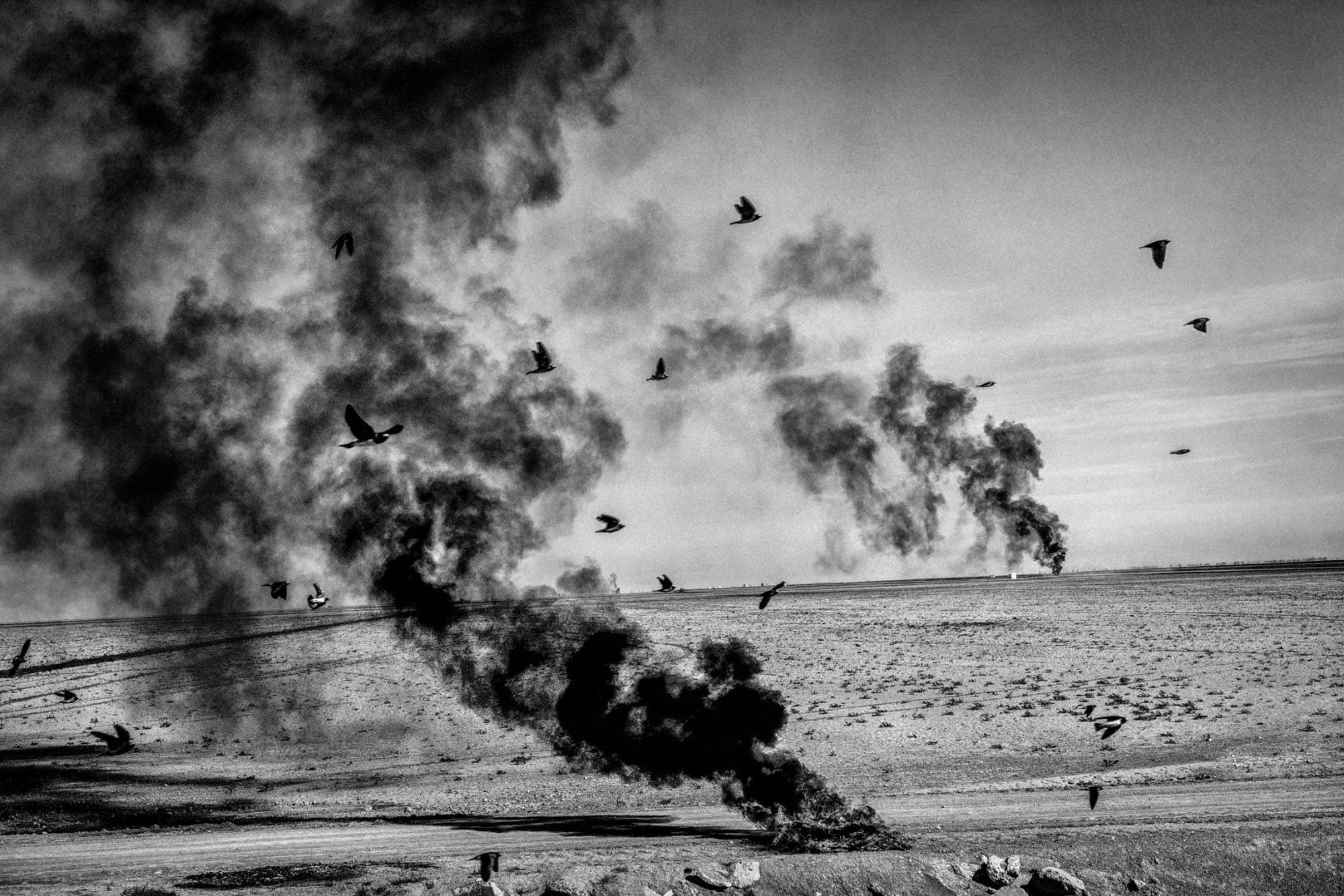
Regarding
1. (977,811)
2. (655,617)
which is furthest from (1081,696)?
(655,617)

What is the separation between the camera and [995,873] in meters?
24.5

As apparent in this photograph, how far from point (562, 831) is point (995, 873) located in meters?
13.4

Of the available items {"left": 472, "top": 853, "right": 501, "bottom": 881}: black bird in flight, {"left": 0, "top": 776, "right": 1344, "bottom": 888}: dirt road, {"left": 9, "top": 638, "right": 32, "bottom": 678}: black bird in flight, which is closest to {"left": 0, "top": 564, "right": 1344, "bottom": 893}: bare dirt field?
{"left": 0, "top": 776, "right": 1344, "bottom": 888}: dirt road

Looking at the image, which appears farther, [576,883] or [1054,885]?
[1054,885]

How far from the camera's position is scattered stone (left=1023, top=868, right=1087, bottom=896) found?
24.0 meters

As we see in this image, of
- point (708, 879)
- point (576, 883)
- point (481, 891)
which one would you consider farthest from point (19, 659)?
point (708, 879)

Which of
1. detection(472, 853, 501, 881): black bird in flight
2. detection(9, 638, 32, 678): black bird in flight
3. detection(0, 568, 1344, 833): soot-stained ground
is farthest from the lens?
detection(0, 568, 1344, 833): soot-stained ground

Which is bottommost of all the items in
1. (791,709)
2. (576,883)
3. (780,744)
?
(780,744)

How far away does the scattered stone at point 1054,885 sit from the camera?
24047 mm

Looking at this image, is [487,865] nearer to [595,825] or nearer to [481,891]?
[481,891]

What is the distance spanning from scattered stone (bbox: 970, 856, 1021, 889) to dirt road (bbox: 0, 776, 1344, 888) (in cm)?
434

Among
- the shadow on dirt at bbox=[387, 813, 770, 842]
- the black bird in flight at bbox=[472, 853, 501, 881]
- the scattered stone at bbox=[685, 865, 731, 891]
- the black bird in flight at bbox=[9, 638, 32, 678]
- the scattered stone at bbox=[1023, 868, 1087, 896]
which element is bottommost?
the shadow on dirt at bbox=[387, 813, 770, 842]

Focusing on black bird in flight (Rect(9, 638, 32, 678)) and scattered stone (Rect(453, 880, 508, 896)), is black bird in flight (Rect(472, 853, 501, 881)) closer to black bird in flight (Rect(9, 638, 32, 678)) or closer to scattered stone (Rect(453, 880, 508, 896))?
scattered stone (Rect(453, 880, 508, 896))

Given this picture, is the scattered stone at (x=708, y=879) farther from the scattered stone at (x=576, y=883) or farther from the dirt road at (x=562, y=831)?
the dirt road at (x=562, y=831)
